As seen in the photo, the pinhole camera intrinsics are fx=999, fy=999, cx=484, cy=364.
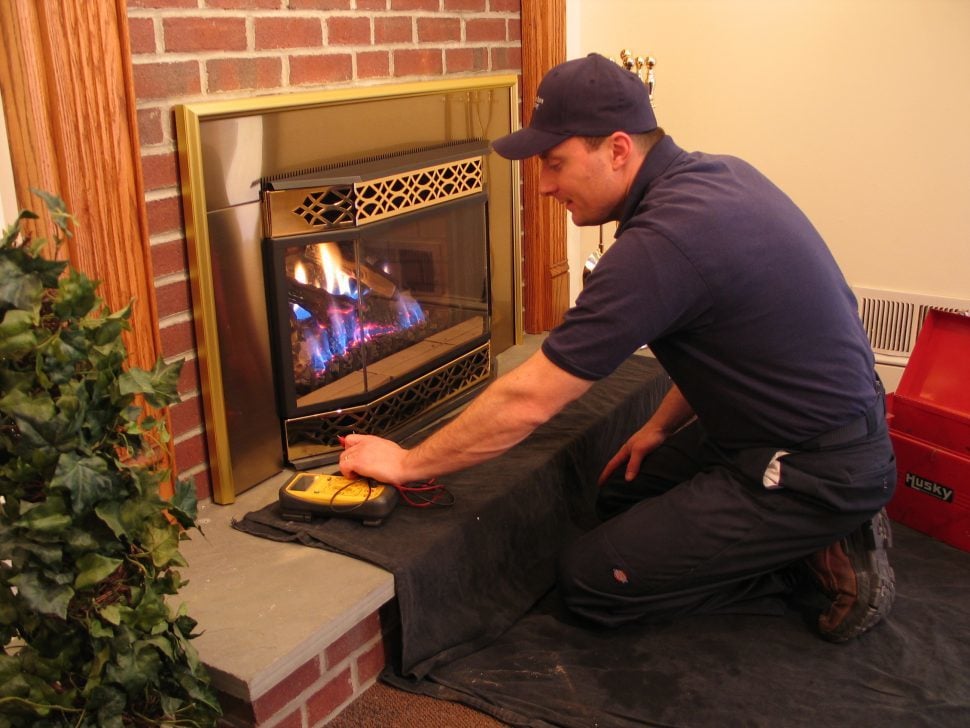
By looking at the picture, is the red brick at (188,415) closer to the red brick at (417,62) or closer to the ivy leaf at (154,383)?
the ivy leaf at (154,383)

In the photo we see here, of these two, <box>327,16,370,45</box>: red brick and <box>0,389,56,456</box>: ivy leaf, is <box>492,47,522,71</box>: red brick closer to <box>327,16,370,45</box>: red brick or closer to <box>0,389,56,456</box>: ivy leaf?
<box>327,16,370,45</box>: red brick

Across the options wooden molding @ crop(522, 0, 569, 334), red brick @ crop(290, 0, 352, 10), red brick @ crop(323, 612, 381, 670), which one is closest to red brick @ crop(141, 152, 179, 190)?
red brick @ crop(290, 0, 352, 10)

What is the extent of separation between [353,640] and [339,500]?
0.26 meters

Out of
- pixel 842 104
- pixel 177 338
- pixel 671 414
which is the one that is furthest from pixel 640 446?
pixel 842 104

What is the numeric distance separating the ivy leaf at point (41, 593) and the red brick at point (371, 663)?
679 mm

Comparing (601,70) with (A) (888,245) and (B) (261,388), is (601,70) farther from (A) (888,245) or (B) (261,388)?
(A) (888,245)

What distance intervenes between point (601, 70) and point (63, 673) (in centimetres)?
135

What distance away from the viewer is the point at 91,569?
1.28 m

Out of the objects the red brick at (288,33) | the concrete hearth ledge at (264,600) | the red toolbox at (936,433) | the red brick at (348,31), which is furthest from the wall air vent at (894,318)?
the concrete hearth ledge at (264,600)

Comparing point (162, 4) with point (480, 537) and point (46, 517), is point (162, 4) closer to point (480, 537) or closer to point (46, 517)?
point (46, 517)

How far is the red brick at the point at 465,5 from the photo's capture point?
98.7 inches

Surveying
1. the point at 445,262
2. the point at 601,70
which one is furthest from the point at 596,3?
the point at 601,70

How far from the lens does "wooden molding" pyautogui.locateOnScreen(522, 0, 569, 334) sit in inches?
110

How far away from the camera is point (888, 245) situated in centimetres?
287
